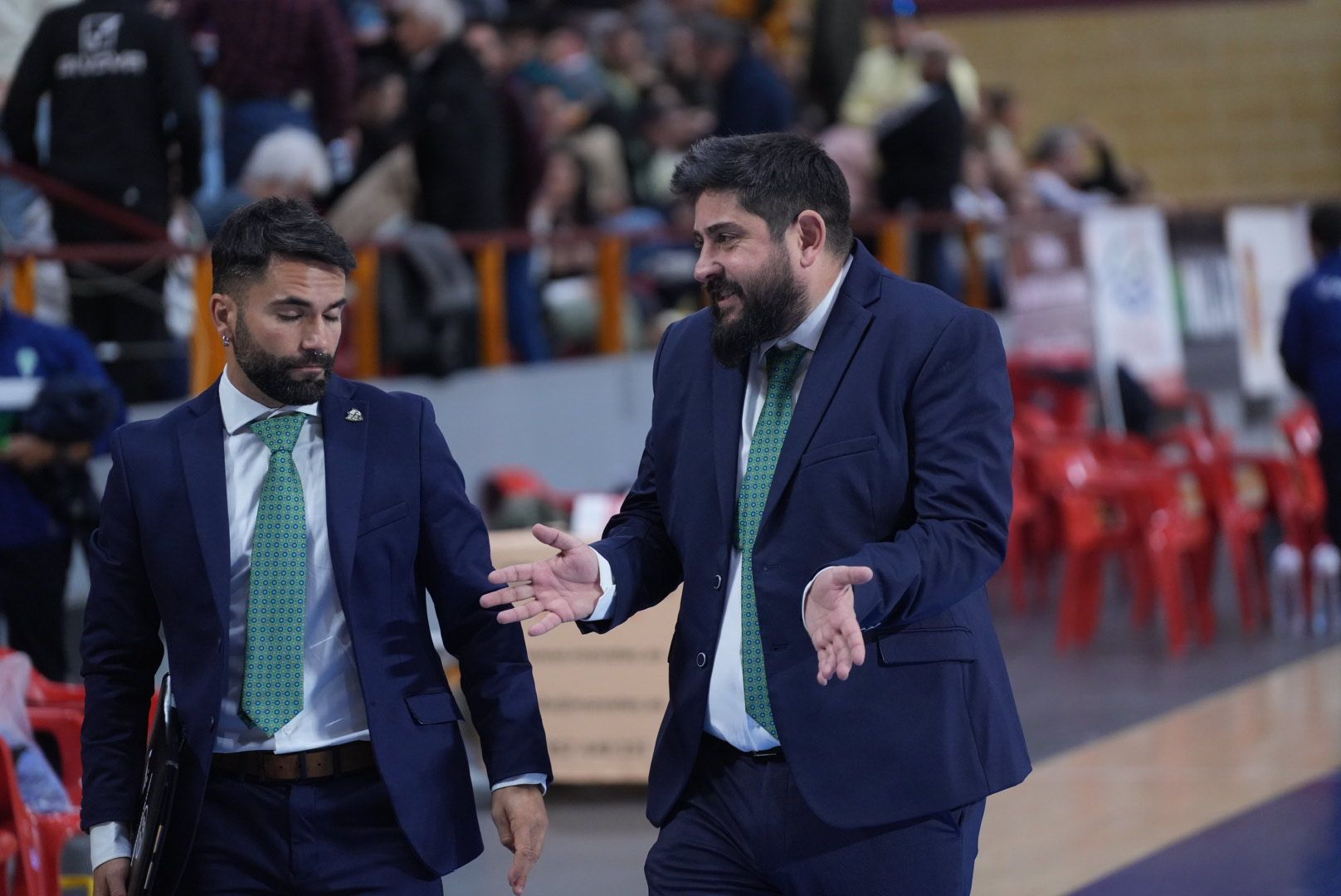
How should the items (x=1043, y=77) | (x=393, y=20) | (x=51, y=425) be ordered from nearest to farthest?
(x=51, y=425), (x=393, y=20), (x=1043, y=77)

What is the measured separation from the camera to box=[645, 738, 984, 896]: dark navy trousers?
10.0 ft

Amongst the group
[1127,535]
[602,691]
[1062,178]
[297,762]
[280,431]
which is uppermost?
[280,431]

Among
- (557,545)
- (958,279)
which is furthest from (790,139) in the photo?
(958,279)

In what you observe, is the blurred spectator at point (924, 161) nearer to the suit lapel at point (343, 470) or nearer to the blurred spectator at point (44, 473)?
the blurred spectator at point (44, 473)

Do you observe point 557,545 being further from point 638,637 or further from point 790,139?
point 638,637

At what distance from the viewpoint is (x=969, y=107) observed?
1488 cm

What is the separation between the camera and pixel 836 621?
2.74 metres

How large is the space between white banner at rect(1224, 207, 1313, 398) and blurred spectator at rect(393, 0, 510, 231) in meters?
6.23

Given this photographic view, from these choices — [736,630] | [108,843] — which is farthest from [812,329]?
[108,843]

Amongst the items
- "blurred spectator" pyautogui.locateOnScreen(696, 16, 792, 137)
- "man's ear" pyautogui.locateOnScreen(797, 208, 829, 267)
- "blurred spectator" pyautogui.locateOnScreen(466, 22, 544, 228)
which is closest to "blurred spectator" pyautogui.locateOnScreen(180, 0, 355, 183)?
"blurred spectator" pyautogui.locateOnScreen(466, 22, 544, 228)

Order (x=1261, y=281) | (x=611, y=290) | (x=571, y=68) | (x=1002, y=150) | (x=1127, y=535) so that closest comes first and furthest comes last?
(x=1127, y=535) → (x=611, y=290) → (x=571, y=68) → (x=1261, y=281) → (x=1002, y=150)

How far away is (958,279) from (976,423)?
34.1ft

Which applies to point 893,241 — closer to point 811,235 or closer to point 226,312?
point 811,235

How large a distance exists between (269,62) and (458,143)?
1264 millimetres
